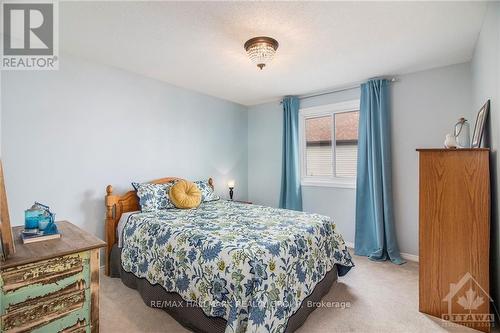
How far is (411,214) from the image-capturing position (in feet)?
10.5

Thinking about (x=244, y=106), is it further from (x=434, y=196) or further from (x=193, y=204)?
(x=434, y=196)

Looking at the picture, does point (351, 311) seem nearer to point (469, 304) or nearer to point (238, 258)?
point (469, 304)

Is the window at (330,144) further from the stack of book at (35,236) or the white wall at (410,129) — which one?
the stack of book at (35,236)

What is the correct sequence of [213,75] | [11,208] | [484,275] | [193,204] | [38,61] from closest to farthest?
[484,275], [11,208], [38,61], [193,204], [213,75]

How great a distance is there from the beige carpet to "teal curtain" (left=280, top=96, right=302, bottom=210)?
1.60 m

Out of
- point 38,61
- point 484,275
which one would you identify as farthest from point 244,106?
point 484,275

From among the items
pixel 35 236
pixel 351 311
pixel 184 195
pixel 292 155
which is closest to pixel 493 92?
pixel 351 311

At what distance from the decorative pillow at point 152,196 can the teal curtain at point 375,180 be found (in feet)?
8.59

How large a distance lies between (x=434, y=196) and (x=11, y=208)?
148 inches

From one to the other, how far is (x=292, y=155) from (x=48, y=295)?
3465 mm

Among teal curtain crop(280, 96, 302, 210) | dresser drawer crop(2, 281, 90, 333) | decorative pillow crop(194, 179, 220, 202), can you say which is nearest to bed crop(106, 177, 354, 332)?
decorative pillow crop(194, 179, 220, 202)

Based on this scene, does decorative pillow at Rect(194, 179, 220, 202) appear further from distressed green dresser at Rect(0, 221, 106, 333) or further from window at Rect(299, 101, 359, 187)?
distressed green dresser at Rect(0, 221, 106, 333)

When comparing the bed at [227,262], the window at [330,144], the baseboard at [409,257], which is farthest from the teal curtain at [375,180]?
the bed at [227,262]

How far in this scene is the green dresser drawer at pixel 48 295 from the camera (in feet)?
3.87
